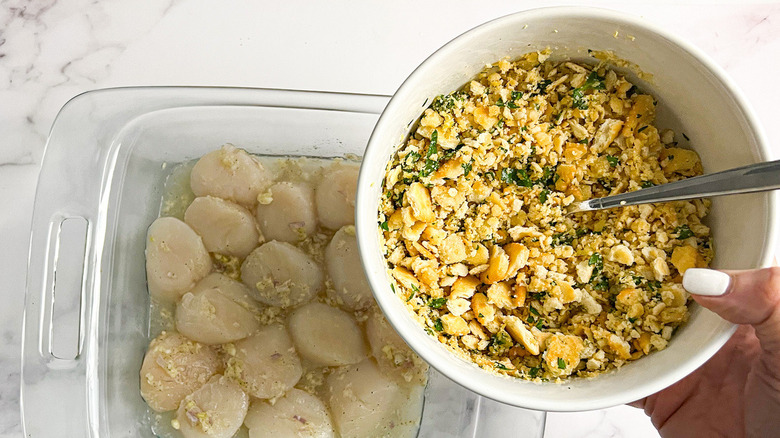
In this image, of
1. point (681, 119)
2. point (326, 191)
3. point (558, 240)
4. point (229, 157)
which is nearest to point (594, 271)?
point (558, 240)

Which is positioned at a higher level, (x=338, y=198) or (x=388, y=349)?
(x=338, y=198)

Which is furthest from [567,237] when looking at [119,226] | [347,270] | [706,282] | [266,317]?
[119,226]

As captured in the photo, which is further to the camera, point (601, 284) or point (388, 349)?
point (388, 349)

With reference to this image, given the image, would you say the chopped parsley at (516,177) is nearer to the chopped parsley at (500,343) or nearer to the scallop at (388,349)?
the chopped parsley at (500,343)

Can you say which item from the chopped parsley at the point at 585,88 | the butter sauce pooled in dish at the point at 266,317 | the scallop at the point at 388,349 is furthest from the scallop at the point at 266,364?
the chopped parsley at the point at 585,88

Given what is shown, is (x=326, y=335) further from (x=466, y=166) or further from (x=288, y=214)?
(x=466, y=166)

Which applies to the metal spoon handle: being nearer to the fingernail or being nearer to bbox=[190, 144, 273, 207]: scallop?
the fingernail

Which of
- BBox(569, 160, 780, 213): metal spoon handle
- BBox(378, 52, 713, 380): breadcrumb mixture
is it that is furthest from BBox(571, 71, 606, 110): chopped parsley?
BBox(569, 160, 780, 213): metal spoon handle
